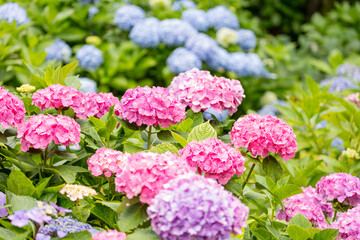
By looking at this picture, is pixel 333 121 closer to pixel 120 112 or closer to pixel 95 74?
pixel 120 112

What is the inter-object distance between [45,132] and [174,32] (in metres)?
2.69

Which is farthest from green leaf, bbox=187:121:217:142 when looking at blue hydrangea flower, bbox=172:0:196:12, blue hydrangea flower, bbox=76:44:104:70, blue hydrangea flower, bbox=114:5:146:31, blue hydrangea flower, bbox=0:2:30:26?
blue hydrangea flower, bbox=172:0:196:12

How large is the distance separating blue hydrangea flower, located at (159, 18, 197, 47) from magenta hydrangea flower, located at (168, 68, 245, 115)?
2.20 meters

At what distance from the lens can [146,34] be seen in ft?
13.3

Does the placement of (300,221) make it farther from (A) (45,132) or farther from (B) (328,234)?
(A) (45,132)

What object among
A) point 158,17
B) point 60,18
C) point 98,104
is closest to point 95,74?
point 60,18

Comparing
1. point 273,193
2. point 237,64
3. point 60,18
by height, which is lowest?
point 237,64

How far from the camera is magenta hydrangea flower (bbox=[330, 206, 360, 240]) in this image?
161 cm

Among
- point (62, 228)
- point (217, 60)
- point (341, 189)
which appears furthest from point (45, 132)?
point (217, 60)

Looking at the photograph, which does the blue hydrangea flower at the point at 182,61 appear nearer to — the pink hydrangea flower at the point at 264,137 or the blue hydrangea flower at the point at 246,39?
the blue hydrangea flower at the point at 246,39

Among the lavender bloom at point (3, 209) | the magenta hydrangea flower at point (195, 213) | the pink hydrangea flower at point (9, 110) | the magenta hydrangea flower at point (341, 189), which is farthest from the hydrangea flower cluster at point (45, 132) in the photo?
the magenta hydrangea flower at point (341, 189)

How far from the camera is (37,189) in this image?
157cm

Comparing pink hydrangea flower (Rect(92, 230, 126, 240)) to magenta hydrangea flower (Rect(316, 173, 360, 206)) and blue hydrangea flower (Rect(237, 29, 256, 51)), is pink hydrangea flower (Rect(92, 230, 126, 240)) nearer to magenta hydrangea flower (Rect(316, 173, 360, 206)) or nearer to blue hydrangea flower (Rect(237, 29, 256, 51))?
magenta hydrangea flower (Rect(316, 173, 360, 206))

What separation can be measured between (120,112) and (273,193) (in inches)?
22.8
